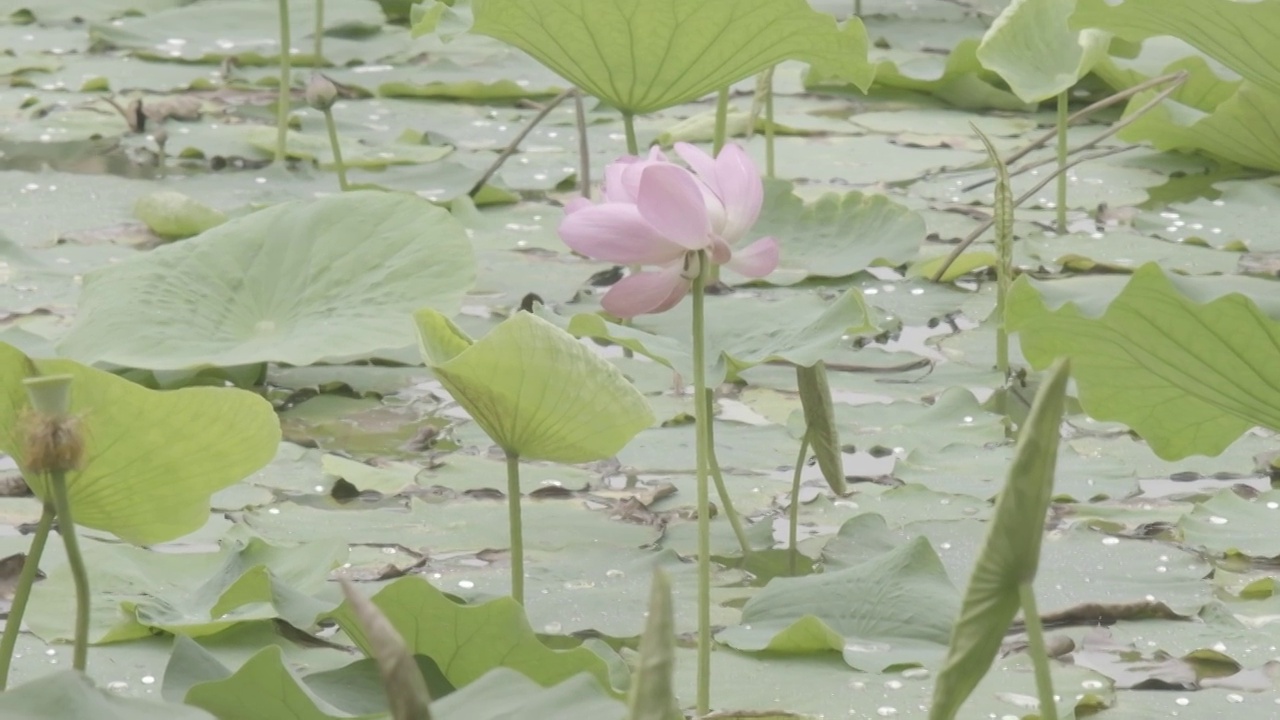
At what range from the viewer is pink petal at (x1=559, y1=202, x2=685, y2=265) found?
3.33ft

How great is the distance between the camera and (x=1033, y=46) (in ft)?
8.35

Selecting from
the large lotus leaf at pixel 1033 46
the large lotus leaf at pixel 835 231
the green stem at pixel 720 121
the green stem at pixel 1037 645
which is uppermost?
the green stem at pixel 1037 645

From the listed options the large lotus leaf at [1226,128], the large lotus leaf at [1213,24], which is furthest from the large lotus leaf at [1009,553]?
the large lotus leaf at [1226,128]

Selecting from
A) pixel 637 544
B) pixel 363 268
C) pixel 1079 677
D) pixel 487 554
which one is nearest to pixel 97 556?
pixel 487 554

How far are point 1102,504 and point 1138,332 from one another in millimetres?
351

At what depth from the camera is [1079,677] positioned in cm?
111

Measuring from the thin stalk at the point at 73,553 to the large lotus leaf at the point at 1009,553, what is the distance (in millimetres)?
379

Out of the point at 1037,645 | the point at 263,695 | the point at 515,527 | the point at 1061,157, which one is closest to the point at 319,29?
the point at 1061,157

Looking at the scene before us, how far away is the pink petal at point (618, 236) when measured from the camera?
1015mm

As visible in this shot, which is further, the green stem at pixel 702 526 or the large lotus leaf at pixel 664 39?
the large lotus leaf at pixel 664 39

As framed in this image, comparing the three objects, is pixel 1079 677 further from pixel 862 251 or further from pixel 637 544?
pixel 862 251

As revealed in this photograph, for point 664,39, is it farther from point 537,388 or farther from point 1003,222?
point 537,388

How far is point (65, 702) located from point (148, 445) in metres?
0.22

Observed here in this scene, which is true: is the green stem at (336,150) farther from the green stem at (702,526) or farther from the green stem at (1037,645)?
the green stem at (1037,645)
